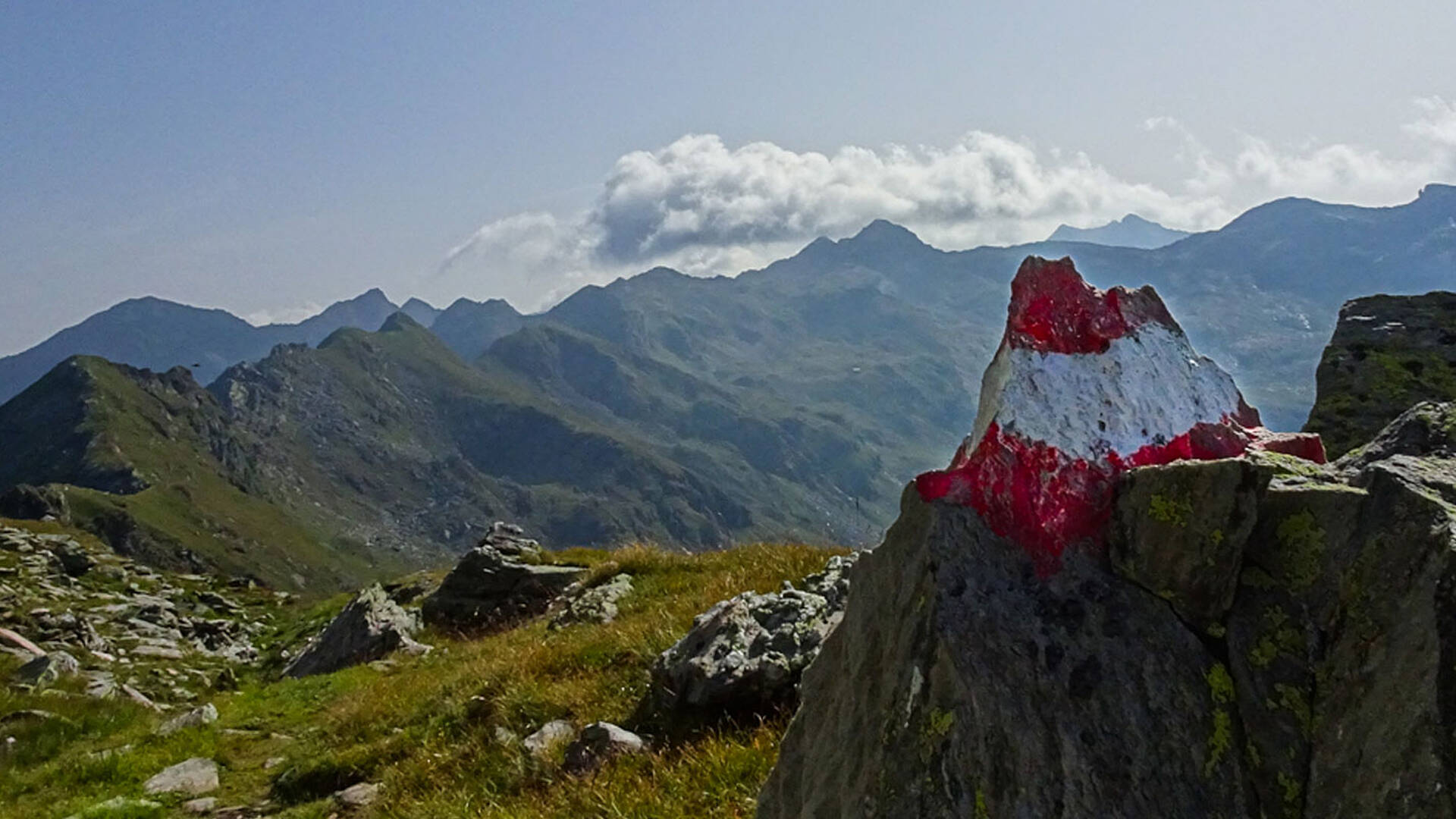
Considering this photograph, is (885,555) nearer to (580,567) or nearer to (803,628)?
(803,628)

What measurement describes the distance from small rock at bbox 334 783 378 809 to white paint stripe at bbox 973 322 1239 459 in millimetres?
9010

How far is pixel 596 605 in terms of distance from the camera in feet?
60.0

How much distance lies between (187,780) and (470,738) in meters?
4.90

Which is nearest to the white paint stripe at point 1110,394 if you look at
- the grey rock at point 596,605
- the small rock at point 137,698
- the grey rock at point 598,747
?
the grey rock at point 598,747

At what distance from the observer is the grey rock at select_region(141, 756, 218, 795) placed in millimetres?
12531

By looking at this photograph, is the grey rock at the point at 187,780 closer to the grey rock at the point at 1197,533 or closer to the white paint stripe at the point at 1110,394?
the white paint stripe at the point at 1110,394

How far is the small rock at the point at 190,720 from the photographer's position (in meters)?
15.6

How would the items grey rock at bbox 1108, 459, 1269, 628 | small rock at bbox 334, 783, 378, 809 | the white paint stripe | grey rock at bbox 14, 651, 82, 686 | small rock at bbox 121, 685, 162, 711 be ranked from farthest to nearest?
grey rock at bbox 14, 651, 82, 686
small rock at bbox 121, 685, 162, 711
small rock at bbox 334, 783, 378, 809
the white paint stripe
grey rock at bbox 1108, 459, 1269, 628

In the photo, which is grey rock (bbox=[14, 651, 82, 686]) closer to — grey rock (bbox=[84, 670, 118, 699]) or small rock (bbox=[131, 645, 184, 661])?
grey rock (bbox=[84, 670, 118, 699])

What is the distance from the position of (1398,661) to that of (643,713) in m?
8.11

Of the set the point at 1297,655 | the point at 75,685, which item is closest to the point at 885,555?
the point at 1297,655

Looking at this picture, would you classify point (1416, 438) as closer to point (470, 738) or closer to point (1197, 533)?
point (1197, 533)

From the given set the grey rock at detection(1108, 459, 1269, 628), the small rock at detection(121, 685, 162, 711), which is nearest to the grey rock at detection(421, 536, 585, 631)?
the small rock at detection(121, 685, 162, 711)

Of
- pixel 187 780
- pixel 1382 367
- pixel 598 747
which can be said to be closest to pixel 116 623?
pixel 187 780
